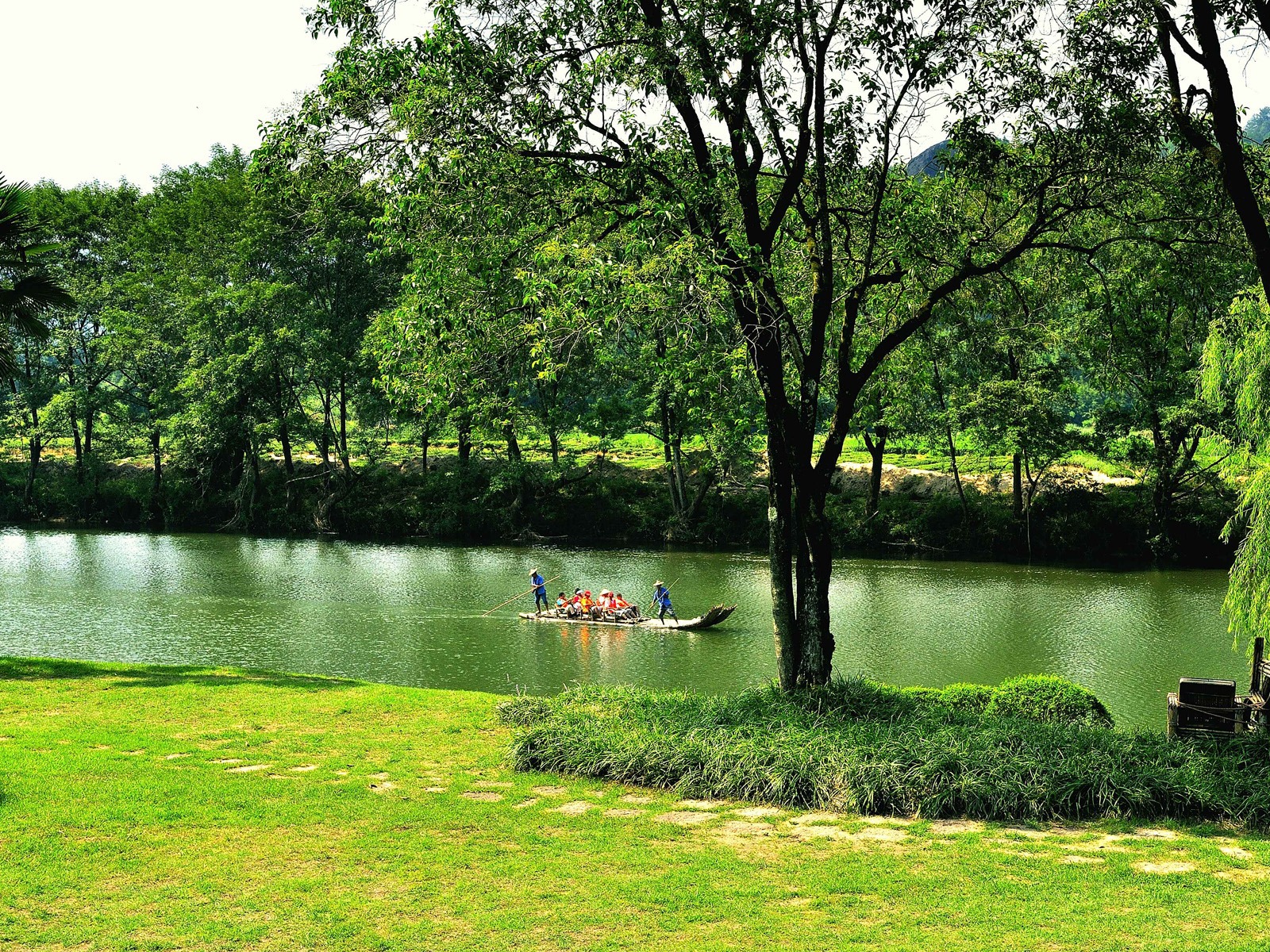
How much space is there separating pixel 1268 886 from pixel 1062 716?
5.70 metres

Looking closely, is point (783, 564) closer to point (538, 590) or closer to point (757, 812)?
point (757, 812)

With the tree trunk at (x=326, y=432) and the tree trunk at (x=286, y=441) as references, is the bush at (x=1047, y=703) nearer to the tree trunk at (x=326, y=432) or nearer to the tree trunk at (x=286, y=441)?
the tree trunk at (x=326, y=432)

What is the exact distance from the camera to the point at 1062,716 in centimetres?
1316

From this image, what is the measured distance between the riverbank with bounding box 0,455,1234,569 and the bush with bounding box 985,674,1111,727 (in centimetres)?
2490

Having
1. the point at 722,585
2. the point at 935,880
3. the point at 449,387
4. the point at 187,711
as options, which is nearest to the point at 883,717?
the point at 935,880

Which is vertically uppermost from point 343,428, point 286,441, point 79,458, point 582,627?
point 343,428

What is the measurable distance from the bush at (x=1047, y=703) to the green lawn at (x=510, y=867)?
13.5 ft

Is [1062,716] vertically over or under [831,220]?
under

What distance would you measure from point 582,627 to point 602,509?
66.4ft

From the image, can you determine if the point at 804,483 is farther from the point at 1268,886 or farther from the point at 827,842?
the point at 1268,886

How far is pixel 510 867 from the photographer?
802 cm

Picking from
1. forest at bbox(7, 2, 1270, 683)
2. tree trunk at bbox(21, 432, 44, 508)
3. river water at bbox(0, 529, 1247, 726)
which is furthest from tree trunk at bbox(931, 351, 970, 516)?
tree trunk at bbox(21, 432, 44, 508)

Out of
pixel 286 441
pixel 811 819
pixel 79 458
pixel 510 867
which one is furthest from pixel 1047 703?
pixel 79 458

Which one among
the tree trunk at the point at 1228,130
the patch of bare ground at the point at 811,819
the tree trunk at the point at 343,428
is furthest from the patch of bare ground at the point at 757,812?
the tree trunk at the point at 343,428
